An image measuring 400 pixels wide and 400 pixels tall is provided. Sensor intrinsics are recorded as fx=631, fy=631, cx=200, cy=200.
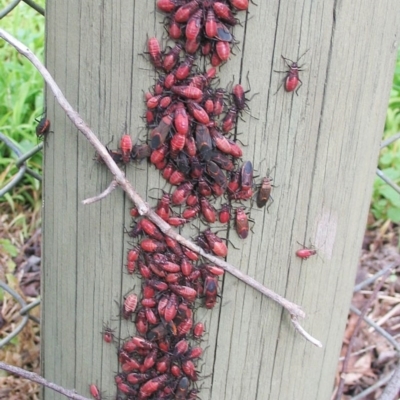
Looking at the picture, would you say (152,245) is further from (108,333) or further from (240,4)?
(240,4)

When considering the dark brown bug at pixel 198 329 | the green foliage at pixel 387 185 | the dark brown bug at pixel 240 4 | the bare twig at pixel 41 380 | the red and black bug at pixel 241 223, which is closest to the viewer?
the dark brown bug at pixel 240 4

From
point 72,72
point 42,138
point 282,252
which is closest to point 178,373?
point 282,252

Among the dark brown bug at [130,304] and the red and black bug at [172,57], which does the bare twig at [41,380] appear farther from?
the red and black bug at [172,57]

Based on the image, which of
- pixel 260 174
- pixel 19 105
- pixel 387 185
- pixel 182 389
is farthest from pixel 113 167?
pixel 387 185

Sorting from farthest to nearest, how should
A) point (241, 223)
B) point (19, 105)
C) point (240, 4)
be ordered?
point (19, 105)
point (241, 223)
point (240, 4)

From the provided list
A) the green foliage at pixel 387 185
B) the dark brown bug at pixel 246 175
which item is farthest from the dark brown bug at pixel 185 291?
the green foliage at pixel 387 185
